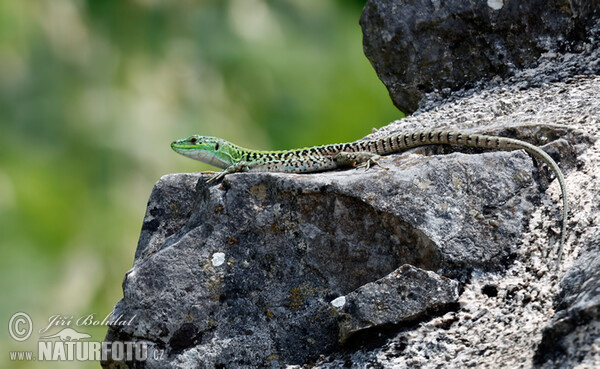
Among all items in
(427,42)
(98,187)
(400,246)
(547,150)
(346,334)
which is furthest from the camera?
(98,187)

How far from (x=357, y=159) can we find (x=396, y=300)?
2342mm

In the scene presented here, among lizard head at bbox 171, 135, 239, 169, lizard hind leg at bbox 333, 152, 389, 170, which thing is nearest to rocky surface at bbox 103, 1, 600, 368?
lizard hind leg at bbox 333, 152, 389, 170

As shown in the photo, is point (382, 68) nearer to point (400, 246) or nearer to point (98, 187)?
point (400, 246)

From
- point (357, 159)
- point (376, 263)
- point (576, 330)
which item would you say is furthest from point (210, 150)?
point (576, 330)

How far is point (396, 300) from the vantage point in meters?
4.77

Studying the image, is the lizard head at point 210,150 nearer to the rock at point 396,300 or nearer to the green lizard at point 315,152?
the green lizard at point 315,152

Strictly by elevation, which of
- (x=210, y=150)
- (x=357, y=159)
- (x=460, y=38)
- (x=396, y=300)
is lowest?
(x=396, y=300)

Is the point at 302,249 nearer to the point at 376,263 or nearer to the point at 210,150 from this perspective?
the point at 376,263

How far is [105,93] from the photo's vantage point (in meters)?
14.2

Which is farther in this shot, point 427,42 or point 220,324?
point 427,42

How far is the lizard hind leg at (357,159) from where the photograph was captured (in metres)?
6.46

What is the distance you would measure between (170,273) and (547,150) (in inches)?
131

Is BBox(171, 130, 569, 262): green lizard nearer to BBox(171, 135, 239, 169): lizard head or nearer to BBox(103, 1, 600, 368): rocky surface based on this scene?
BBox(171, 135, 239, 169): lizard head

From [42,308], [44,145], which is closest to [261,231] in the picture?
[42,308]
